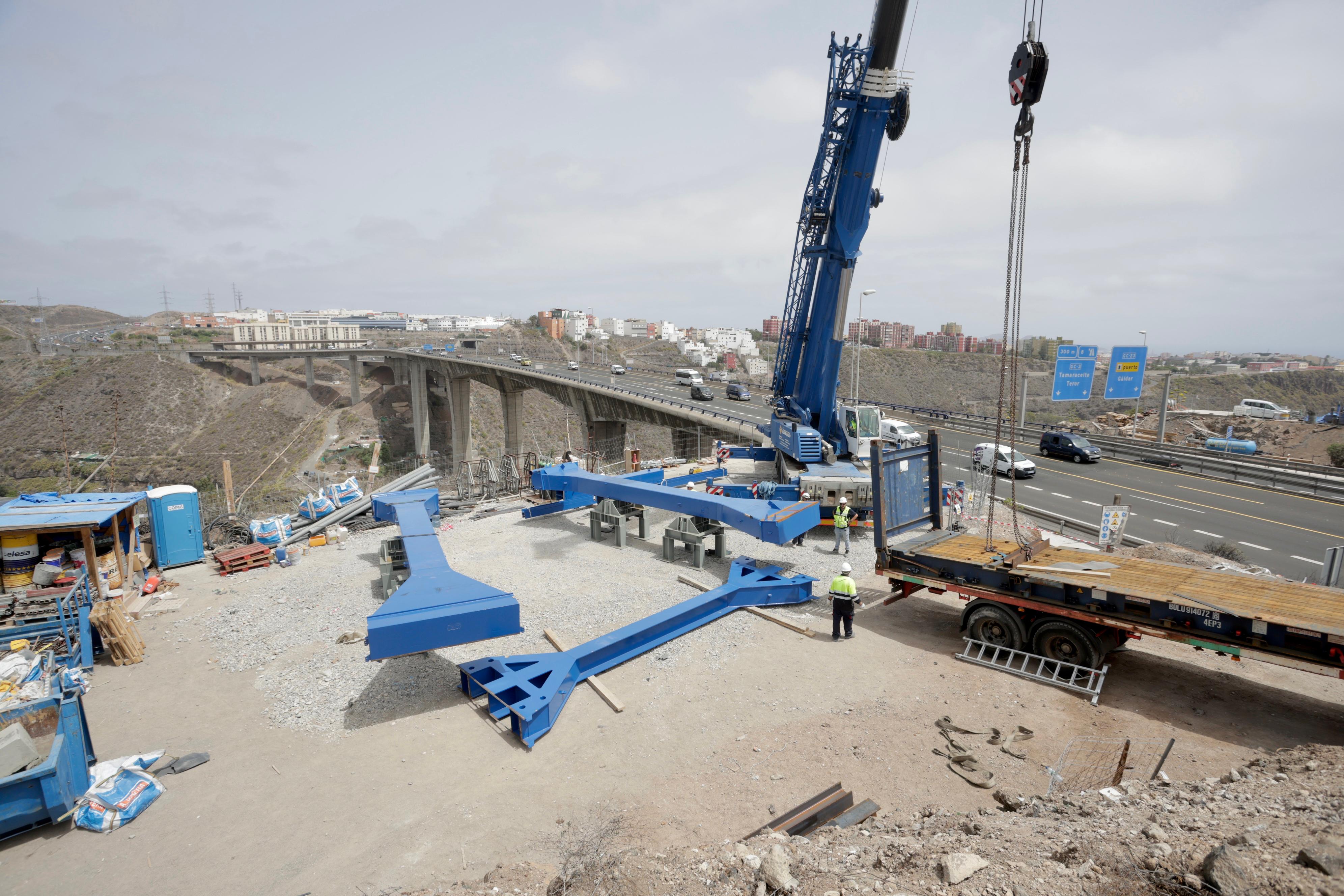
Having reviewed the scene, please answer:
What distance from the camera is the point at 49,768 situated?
5.46m

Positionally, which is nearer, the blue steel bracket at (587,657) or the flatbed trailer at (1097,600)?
the flatbed trailer at (1097,600)

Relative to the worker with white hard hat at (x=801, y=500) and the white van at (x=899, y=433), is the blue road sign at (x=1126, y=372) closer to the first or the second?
the white van at (x=899, y=433)

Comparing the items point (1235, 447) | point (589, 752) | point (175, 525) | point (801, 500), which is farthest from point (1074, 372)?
point (175, 525)

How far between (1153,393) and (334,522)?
8350 cm

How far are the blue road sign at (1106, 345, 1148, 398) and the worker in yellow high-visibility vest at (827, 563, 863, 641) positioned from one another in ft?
82.9

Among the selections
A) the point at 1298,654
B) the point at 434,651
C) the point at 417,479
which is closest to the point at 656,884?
the point at 434,651

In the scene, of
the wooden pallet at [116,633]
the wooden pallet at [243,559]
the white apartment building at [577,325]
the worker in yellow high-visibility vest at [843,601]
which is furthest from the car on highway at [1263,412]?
the white apartment building at [577,325]

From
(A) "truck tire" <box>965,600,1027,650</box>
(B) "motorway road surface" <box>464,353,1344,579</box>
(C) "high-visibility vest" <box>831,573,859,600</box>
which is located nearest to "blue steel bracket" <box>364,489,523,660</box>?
(C) "high-visibility vest" <box>831,573,859,600</box>

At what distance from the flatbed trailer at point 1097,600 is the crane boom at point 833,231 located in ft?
21.5

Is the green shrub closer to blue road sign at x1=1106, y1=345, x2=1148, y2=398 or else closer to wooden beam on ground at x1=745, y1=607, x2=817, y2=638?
wooden beam on ground at x1=745, y1=607, x2=817, y2=638

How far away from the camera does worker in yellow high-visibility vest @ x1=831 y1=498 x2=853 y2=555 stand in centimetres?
1274

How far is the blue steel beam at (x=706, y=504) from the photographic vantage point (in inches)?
419

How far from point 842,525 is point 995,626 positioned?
4.08 m

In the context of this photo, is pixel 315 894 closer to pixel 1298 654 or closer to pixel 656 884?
pixel 656 884
